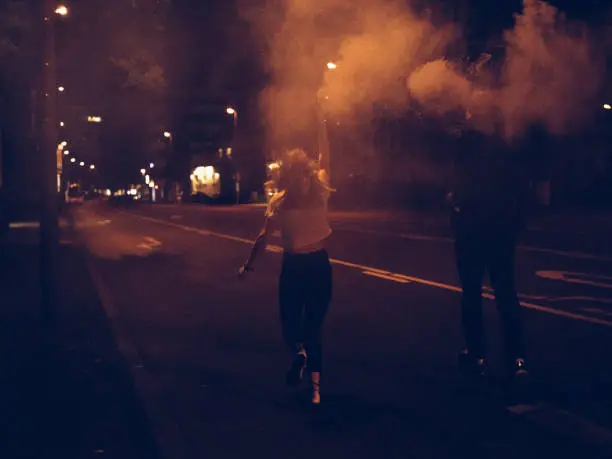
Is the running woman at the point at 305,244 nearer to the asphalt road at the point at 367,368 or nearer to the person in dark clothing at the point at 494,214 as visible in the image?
the asphalt road at the point at 367,368

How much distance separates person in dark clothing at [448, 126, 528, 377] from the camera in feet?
18.4

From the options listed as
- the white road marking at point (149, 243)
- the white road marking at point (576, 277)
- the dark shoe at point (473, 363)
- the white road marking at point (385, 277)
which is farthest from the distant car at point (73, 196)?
the dark shoe at point (473, 363)

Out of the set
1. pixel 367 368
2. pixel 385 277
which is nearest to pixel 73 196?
pixel 385 277

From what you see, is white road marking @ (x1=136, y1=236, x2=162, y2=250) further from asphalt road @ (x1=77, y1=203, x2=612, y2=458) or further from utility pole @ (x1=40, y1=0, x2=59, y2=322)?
utility pole @ (x1=40, y1=0, x2=59, y2=322)

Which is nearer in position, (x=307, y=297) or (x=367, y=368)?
(x=307, y=297)

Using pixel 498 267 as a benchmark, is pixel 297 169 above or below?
above

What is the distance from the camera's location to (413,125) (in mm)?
44719

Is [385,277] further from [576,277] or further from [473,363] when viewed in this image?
[473,363]

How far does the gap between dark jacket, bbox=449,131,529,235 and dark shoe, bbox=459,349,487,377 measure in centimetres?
101

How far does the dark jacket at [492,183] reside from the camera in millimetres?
5617

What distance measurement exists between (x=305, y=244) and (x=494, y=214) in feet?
4.69

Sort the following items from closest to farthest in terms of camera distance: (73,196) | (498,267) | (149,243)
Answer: (498,267)
(149,243)
(73,196)

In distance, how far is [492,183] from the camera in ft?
18.5

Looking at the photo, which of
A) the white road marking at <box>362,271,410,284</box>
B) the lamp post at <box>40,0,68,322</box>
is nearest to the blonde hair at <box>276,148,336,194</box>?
the lamp post at <box>40,0,68,322</box>
